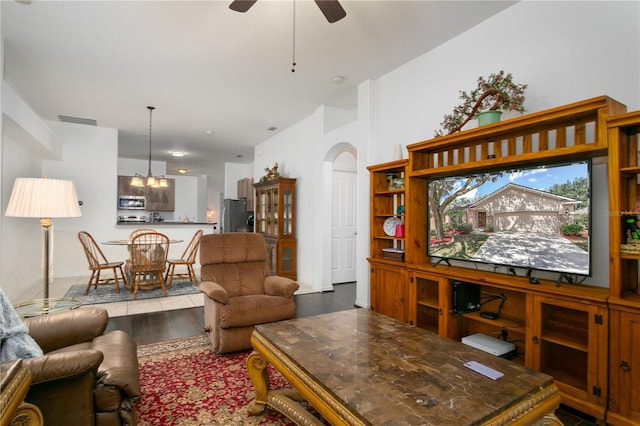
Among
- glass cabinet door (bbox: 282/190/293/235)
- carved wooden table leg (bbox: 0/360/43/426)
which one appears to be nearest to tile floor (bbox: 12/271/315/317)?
glass cabinet door (bbox: 282/190/293/235)

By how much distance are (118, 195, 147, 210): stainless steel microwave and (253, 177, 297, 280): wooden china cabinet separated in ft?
16.2

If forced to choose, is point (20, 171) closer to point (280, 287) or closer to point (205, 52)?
point (205, 52)

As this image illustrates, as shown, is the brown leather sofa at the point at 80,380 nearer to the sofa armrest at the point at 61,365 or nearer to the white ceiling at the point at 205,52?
the sofa armrest at the point at 61,365

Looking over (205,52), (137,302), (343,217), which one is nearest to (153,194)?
(137,302)

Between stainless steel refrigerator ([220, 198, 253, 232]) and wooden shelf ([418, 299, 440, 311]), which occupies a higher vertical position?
stainless steel refrigerator ([220, 198, 253, 232])

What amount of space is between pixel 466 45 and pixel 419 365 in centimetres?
304

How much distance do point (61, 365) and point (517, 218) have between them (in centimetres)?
293

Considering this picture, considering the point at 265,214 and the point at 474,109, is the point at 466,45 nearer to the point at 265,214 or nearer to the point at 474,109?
the point at 474,109

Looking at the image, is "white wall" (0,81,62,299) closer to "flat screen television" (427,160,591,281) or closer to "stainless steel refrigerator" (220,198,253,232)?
"stainless steel refrigerator" (220,198,253,232)

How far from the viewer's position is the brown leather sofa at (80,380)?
1425 millimetres

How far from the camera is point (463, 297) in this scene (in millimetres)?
2830

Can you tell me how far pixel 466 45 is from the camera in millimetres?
3254

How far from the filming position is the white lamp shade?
252 cm

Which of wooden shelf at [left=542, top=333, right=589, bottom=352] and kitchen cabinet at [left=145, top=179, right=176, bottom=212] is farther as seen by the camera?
kitchen cabinet at [left=145, top=179, right=176, bottom=212]
